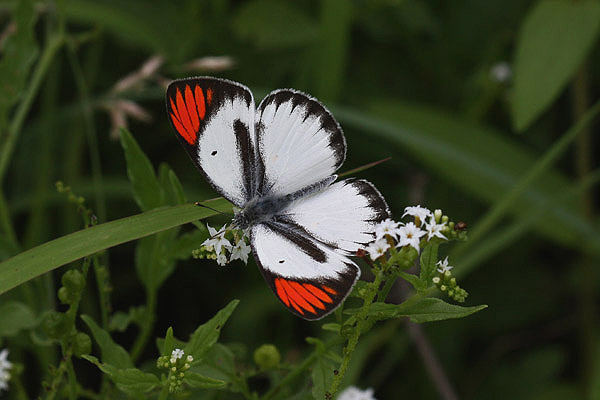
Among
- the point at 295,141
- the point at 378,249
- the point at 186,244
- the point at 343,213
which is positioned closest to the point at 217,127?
the point at 295,141

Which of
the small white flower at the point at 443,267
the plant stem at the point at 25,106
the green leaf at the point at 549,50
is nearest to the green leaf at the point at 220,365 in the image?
the small white flower at the point at 443,267

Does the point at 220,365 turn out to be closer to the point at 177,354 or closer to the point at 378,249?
the point at 177,354

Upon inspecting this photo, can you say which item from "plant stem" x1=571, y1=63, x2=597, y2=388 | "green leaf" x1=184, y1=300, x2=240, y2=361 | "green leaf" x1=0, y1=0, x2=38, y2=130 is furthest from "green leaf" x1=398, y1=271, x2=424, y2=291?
"plant stem" x1=571, y1=63, x2=597, y2=388

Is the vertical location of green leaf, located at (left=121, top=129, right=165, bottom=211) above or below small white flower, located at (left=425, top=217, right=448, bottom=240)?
below

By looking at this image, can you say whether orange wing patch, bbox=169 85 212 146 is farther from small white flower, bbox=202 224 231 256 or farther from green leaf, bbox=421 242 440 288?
green leaf, bbox=421 242 440 288

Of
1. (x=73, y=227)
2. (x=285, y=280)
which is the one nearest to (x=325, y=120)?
(x=285, y=280)

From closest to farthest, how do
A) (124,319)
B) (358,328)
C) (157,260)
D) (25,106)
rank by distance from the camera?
(358,328), (124,319), (157,260), (25,106)

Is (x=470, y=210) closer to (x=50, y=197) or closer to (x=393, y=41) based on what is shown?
(x=393, y=41)
